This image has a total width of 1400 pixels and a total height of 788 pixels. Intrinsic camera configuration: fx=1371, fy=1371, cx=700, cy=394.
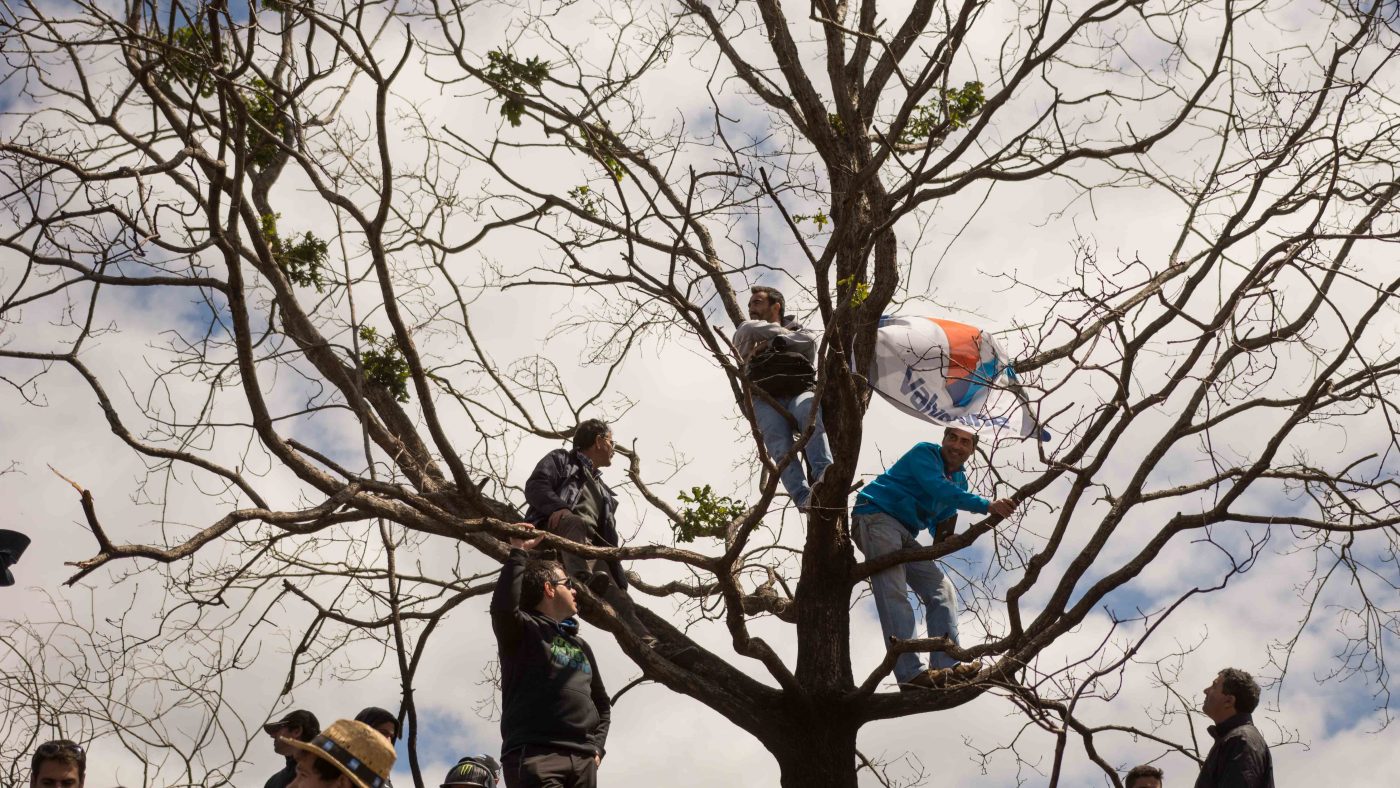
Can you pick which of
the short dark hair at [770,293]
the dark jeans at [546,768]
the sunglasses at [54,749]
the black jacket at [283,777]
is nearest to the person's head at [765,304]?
the short dark hair at [770,293]

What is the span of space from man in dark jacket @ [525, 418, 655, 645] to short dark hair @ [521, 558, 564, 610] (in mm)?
693

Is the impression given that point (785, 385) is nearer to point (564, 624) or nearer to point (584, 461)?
point (584, 461)

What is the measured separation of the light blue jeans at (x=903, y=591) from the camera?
→ 7242mm

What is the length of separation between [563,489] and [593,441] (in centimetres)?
41

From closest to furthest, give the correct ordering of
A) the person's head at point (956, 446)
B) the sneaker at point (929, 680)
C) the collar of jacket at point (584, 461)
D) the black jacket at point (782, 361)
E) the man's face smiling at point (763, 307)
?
the sneaker at point (929, 680) → the collar of jacket at point (584, 461) → the person's head at point (956, 446) → the black jacket at point (782, 361) → the man's face smiling at point (763, 307)

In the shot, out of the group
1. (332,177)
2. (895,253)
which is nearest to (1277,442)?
(895,253)

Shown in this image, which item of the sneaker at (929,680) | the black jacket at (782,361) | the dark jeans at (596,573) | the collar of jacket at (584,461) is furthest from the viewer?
the black jacket at (782,361)

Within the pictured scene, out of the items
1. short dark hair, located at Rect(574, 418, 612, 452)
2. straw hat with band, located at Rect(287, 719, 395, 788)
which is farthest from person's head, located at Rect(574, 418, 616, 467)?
straw hat with band, located at Rect(287, 719, 395, 788)

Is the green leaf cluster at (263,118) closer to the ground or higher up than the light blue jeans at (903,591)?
higher up

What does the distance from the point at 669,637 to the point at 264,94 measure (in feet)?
12.3

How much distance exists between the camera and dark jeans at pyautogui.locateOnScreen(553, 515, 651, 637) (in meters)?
6.86

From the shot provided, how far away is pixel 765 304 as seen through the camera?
8.01 m

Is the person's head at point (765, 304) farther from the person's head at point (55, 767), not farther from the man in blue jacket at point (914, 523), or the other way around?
the person's head at point (55, 767)

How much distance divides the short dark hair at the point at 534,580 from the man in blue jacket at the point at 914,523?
2037 millimetres
